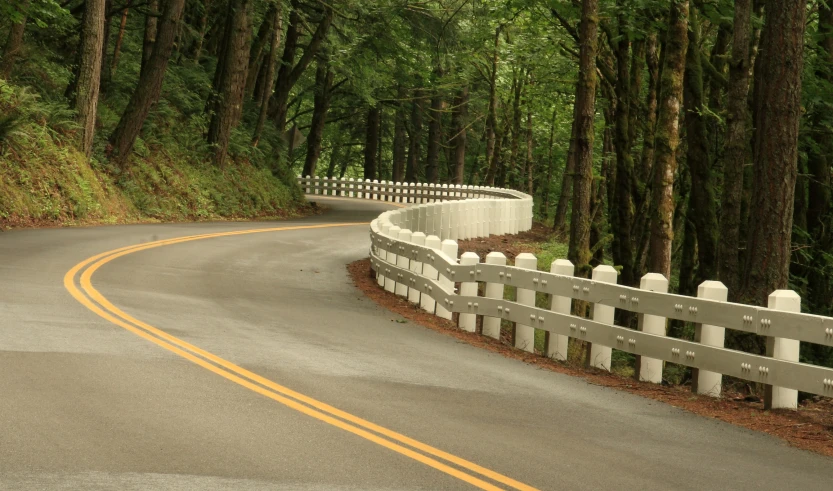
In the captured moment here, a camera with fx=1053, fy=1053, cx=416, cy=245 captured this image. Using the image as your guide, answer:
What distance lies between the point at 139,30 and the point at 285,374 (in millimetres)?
36042

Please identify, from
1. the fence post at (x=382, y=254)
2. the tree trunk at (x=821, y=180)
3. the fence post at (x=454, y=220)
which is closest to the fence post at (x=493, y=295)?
the fence post at (x=382, y=254)

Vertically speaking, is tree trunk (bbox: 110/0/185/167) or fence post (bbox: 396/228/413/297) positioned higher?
tree trunk (bbox: 110/0/185/167)

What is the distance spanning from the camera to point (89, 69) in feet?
93.7

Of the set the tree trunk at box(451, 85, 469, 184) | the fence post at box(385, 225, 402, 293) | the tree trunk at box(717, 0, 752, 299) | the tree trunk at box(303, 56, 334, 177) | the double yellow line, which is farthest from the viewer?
the tree trunk at box(451, 85, 469, 184)

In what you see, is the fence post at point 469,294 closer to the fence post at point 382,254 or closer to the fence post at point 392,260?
the fence post at point 392,260

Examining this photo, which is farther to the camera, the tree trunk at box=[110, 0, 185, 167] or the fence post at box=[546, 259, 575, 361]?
the tree trunk at box=[110, 0, 185, 167]

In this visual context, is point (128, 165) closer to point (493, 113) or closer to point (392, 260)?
point (392, 260)

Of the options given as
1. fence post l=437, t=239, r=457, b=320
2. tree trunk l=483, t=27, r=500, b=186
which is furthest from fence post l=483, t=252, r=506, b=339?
tree trunk l=483, t=27, r=500, b=186

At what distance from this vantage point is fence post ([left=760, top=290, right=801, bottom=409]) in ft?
29.8

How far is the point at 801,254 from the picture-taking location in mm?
19469

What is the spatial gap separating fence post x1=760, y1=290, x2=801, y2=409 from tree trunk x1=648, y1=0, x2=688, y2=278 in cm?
949

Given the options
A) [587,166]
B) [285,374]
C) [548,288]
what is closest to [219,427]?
[285,374]

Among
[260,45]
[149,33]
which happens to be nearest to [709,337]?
[149,33]

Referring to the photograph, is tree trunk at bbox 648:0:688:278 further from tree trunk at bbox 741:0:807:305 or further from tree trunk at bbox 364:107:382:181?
tree trunk at bbox 364:107:382:181
